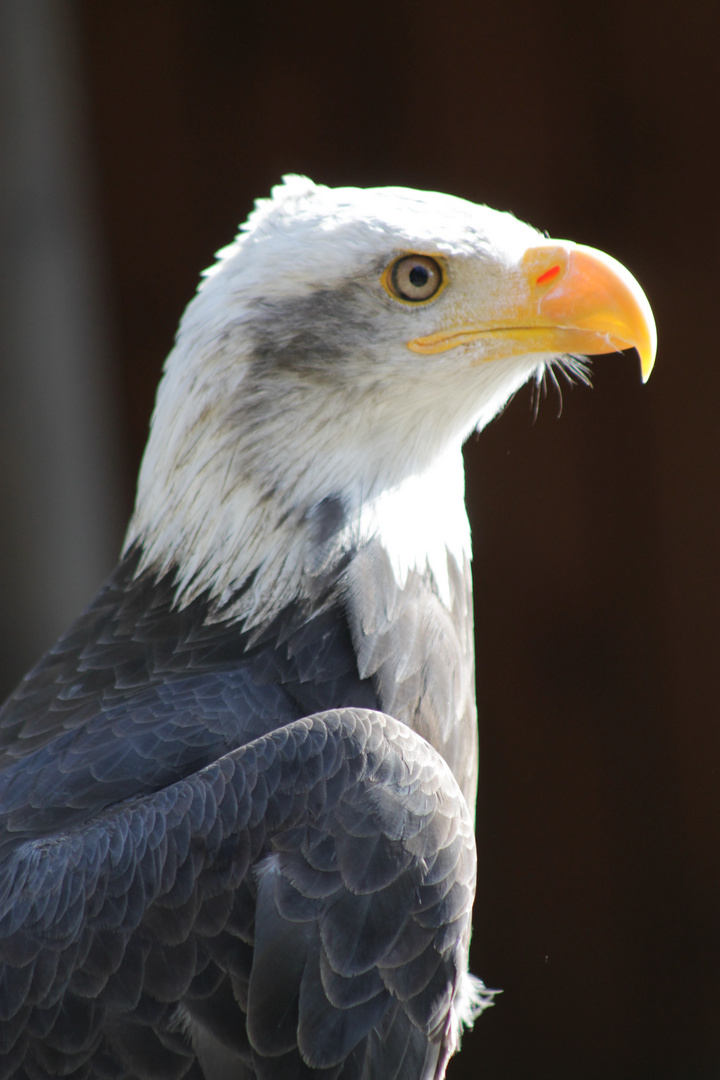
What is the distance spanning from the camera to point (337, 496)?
230cm

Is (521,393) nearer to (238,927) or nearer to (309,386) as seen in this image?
(309,386)

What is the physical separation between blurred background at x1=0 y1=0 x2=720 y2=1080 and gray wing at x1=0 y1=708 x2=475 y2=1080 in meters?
2.55

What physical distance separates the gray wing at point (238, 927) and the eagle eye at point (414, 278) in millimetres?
849

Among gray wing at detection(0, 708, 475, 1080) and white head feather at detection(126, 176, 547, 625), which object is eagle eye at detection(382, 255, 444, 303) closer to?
white head feather at detection(126, 176, 547, 625)

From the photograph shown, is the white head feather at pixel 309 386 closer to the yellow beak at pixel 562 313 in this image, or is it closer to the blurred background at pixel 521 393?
the yellow beak at pixel 562 313

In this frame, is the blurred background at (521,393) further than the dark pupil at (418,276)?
Yes

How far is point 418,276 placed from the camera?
2244 millimetres

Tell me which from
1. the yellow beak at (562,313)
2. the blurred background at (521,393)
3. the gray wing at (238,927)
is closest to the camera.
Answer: the gray wing at (238,927)

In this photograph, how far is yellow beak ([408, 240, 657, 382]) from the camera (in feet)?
7.22

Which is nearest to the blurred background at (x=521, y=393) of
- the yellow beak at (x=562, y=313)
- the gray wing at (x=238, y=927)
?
the yellow beak at (x=562, y=313)

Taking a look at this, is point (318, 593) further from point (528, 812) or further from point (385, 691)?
point (528, 812)

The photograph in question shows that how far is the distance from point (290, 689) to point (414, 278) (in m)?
0.80

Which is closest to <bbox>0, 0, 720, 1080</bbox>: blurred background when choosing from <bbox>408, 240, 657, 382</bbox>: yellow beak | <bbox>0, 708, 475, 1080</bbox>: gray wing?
<bbox>408, 240, 657, 382</bbox>: yellow beak

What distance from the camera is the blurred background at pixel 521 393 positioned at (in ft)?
14.0
